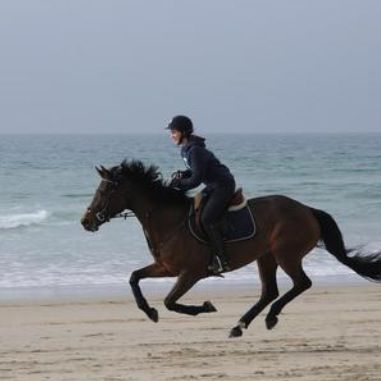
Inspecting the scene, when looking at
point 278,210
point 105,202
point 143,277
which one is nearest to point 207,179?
point 278,210

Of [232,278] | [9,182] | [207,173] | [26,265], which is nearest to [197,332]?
[207,173]

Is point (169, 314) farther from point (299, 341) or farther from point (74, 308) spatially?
point (299, 341)

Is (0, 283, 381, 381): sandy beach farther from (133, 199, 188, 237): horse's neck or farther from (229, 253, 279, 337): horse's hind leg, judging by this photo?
(133, 199, 188, 237): horse's neck

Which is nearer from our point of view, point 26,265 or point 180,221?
point 180,221

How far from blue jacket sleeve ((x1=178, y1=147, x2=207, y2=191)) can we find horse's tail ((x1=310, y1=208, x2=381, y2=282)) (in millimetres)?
1277

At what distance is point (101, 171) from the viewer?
9.72m

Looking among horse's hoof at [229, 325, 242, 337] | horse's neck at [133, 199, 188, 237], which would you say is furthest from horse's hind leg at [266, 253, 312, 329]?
horse's neck at [133, 199, 188, 237]

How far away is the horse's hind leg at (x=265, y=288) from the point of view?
1009 cm

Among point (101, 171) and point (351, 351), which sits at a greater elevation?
point (101, 171)

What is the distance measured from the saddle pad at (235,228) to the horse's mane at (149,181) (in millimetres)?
269

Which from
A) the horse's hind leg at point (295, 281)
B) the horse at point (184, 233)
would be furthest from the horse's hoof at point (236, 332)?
the horse's hind leg at point (295, 281)

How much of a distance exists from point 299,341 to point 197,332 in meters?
1.25

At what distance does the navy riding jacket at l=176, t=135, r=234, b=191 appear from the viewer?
9.56 m

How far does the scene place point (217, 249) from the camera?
9.71 metres
